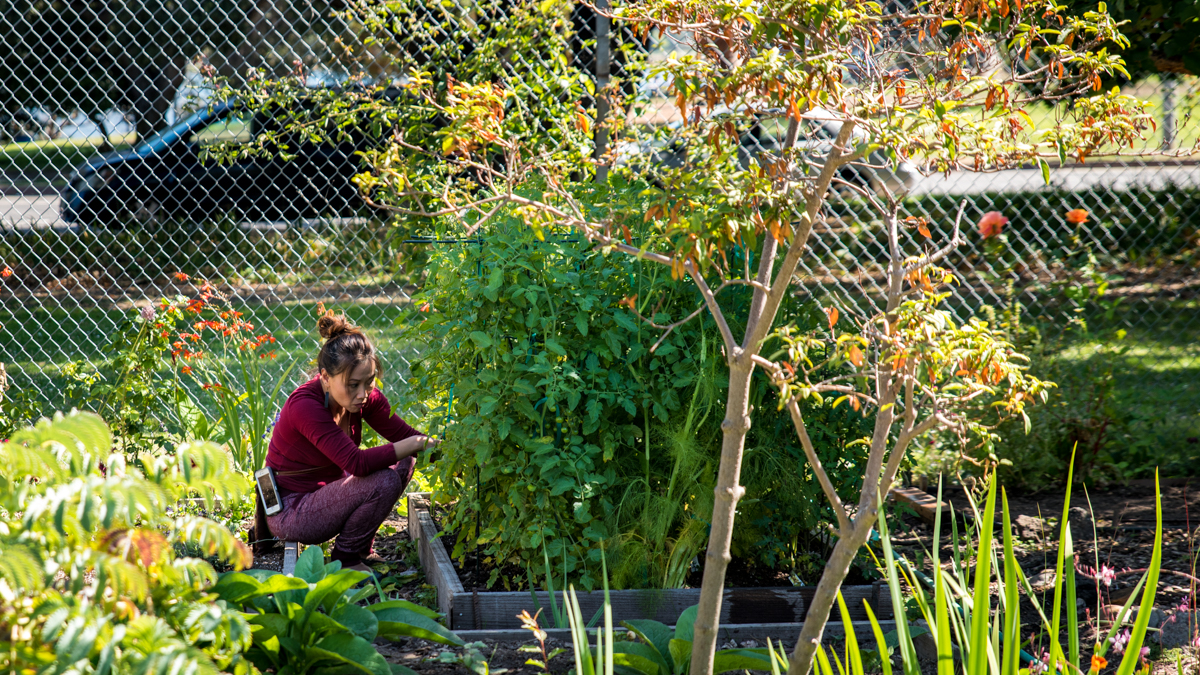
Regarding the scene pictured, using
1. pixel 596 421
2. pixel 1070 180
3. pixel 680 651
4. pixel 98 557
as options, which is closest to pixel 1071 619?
pixel 680 651

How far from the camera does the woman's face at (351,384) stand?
319cm

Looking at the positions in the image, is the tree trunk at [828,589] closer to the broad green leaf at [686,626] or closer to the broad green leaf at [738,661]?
the broad green leaf at [738,661]

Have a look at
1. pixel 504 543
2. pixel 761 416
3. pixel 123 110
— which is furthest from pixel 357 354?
pixel 123 110

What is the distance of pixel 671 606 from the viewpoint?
2.75 meters

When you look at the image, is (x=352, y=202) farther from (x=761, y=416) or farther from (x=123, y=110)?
(x=761, y=416)

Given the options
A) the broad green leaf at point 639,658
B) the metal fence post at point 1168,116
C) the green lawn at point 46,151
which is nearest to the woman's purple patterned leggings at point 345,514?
the broad green leaf at point 639,658

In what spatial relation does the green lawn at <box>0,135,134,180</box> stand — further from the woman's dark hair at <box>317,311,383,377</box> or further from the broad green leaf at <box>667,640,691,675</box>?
the broad green leaf at <box>667,640,691,675</box>

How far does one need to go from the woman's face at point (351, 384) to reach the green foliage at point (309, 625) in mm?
973

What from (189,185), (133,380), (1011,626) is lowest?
(1011,626)

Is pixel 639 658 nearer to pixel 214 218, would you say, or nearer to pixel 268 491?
pixel 268 491

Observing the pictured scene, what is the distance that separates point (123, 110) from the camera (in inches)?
336

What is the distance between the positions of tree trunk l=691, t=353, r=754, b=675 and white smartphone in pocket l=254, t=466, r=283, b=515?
1834mm

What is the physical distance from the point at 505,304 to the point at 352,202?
214 inches

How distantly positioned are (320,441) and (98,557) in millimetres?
1962
